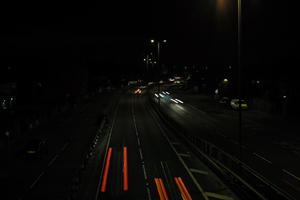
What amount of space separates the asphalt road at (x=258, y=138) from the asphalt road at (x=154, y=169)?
3439 millimetres

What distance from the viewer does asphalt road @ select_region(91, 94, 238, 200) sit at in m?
18.1

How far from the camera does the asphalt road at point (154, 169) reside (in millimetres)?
18141

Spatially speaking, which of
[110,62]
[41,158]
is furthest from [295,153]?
[110,62]

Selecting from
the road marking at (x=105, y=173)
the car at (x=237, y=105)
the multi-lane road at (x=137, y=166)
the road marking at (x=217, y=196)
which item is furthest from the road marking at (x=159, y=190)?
the car at (x=237, y=105)

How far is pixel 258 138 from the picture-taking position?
3353cm

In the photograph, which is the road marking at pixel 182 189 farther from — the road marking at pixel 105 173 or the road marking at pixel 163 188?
the road marking at pixel 105 173

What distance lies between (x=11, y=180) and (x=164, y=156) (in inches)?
441

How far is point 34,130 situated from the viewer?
41688 millimetres

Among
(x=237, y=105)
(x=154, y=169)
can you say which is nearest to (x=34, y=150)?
(x=154, y=169)

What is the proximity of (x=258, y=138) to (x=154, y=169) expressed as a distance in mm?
14501

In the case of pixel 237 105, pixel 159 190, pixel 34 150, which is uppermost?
pixel 237 105

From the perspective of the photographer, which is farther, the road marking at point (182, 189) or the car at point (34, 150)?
the car at point (34, 150)

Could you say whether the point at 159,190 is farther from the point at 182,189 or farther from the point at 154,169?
the point at 154,169

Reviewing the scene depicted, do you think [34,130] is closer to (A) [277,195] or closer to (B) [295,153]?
(B) [295,153]
